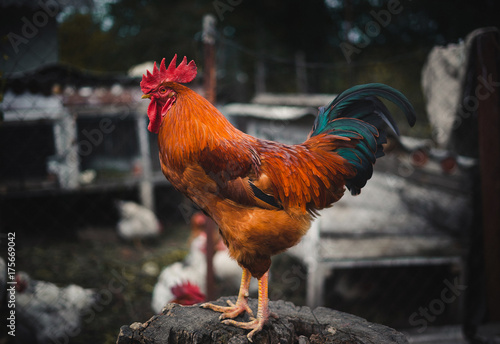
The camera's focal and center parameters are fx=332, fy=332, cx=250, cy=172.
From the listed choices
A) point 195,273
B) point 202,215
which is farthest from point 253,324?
point 202,215

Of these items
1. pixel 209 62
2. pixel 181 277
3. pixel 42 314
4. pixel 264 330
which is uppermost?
pixel 209 62

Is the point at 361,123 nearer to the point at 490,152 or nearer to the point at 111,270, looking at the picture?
the point at 490,152

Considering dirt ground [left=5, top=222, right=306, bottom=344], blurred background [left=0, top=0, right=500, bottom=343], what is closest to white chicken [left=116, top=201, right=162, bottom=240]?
blurred background [left=0, top=0, right=500, bottom=343]

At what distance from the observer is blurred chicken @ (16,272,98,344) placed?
2703 mm

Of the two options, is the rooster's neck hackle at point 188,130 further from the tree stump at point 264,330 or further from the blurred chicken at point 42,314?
the blurred chicken at point 42,314

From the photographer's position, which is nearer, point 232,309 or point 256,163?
point 256,163

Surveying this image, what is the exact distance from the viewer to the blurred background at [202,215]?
288cm

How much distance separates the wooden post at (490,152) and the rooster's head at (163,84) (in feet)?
8.05

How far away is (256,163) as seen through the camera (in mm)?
1479

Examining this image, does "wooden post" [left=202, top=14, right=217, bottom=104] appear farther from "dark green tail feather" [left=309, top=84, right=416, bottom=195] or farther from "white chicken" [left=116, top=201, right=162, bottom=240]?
"white chicken" [left=116, top=201, right=162, bottom=240]

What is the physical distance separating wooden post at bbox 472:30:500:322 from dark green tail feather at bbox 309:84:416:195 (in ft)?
5.36

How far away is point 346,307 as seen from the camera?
12.4 ft

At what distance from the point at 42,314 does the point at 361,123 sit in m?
2.91

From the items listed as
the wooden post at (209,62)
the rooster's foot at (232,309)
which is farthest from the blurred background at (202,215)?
the rooster's foot at (232,309)
